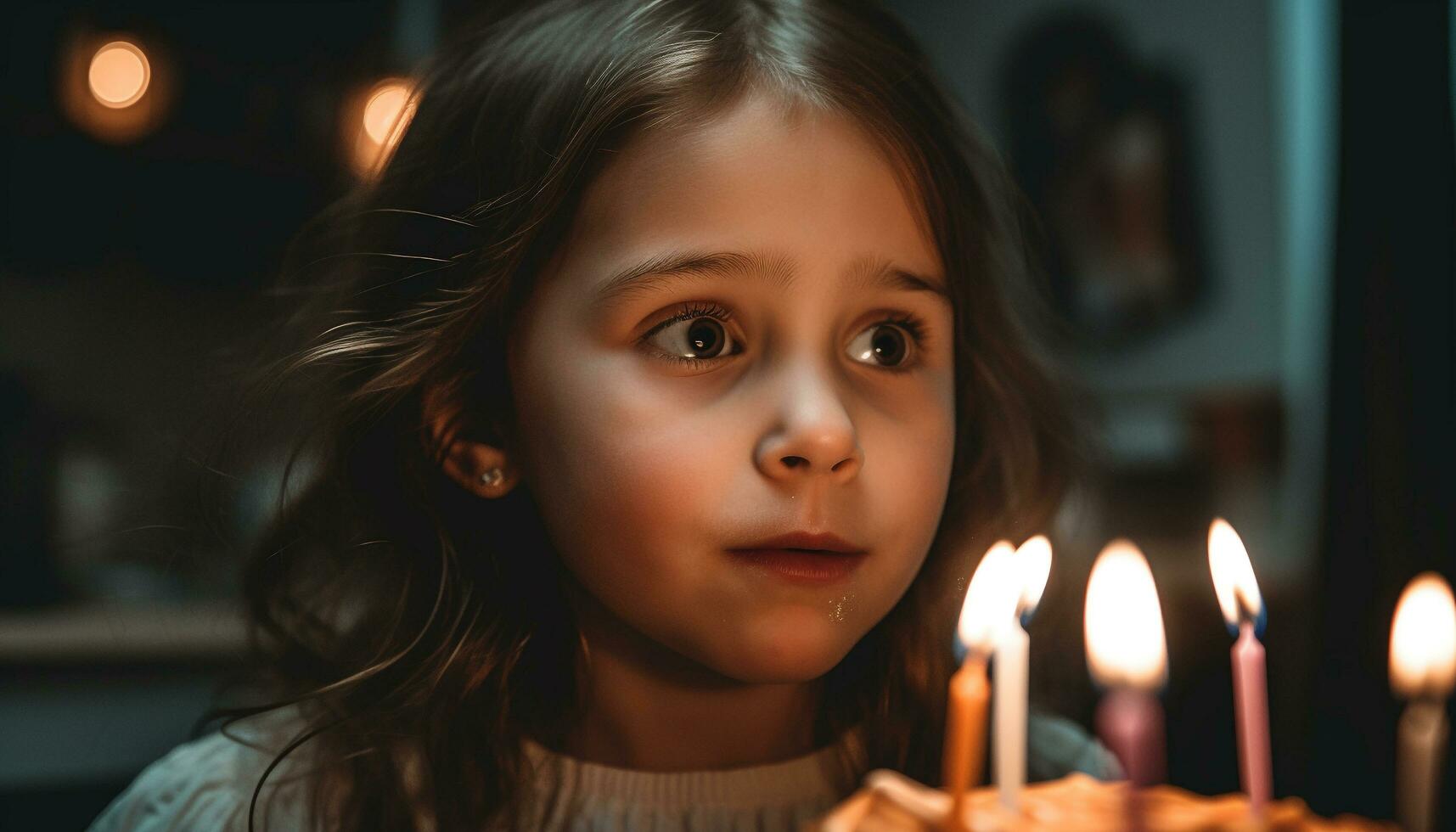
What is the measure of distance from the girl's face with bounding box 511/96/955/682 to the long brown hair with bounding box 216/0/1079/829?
0.05m

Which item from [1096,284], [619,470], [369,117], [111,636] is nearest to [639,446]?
[619,470]

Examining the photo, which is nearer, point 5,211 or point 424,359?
point 424,359

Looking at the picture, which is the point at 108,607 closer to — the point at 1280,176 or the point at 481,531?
the point at 481,531

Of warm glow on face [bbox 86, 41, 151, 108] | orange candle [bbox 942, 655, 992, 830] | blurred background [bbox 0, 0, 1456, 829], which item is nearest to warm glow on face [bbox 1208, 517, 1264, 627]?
orange candle [bbox 942, 655, 992, 830]

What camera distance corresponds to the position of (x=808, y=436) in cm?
68

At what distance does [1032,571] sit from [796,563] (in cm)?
25

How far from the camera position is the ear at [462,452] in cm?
85

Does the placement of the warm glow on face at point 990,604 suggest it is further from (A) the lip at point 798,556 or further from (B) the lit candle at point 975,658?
(A) the lip at point 798,556

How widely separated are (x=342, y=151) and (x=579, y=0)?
153 cm

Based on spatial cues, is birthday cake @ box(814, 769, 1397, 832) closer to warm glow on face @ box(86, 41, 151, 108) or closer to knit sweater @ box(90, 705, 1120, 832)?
knit sweater @ box(90, 705, 1120, 832)

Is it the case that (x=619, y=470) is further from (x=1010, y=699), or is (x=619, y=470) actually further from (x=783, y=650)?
(x=1010, y=699)

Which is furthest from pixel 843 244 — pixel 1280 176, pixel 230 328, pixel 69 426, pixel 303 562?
pixel 69 426

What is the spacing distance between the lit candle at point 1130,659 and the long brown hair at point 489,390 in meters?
0.42

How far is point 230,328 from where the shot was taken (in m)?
1.13
